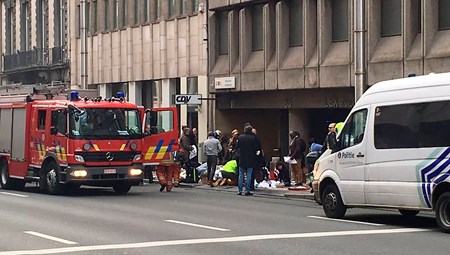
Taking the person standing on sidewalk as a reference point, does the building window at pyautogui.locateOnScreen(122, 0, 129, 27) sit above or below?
above

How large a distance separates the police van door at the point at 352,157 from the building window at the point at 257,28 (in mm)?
17391

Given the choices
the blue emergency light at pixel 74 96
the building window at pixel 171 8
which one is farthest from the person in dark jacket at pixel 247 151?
the building window at pixel 171 8

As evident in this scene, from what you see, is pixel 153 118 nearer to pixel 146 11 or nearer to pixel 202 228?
pixel 202 228

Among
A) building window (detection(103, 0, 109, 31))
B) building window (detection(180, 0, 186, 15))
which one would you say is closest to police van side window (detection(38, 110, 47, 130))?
building window (detection(180, 0, 186, 15))

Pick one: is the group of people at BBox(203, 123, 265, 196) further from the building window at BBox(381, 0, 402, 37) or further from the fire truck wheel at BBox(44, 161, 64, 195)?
the building window at BBox(381, 0, 402, 37)

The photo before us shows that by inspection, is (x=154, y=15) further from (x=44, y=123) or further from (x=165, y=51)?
(x=44, y=123)

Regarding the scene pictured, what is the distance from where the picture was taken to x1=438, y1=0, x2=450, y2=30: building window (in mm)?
26672

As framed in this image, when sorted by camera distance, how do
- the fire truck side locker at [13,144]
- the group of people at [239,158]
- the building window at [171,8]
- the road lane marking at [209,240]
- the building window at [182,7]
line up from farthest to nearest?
the building window at [171,8] < the building window at [182,7] < the fire truck side locker at [13,144] < the group of people at [239,158] < the road lane marking at [209,240]

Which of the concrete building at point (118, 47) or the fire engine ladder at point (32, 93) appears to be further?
the concrete building at point (118, 47)

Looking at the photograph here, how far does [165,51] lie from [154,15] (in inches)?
77.3

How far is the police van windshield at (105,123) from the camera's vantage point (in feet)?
80.9

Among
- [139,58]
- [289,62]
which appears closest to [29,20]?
[139,58]

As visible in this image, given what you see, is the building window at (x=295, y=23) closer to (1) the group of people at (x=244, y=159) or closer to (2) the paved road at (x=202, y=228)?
(1) the group of people at (x=244, y=159)

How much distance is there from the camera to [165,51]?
41.0 metres
